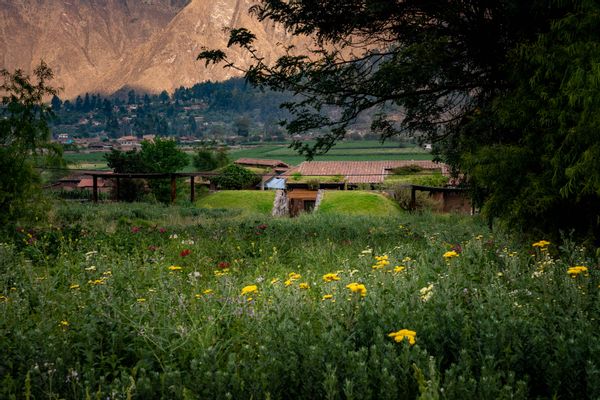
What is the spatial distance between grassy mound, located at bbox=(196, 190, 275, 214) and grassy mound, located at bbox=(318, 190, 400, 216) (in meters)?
4.20

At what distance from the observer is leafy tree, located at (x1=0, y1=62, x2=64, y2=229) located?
Result: 1017cm

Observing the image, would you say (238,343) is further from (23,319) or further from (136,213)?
(136,213)

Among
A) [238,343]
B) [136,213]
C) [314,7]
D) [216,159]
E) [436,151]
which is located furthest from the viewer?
[216,159]

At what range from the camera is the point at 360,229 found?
12523 mm

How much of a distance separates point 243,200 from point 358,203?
334 inches

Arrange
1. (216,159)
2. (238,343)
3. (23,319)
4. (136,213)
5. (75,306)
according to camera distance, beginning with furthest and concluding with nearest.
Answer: (216,159), (136,213), (75,306), (23,319), (238,343)

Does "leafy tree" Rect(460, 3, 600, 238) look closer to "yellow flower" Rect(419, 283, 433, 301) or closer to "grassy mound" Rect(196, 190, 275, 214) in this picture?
"yellow flower" Rect(419, 283, 433, 301)

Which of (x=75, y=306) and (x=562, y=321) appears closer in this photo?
(x=562, y=321)

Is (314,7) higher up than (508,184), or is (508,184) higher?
(314,7)

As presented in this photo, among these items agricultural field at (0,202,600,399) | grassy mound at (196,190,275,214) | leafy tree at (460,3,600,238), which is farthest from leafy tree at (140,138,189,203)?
agricultural field at (0,202,600,399)

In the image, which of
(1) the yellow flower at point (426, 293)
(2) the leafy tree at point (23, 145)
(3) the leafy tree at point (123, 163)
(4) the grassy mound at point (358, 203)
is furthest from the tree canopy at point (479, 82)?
(3) the leafy tree at point (123, 163)

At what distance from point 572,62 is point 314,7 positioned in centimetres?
512

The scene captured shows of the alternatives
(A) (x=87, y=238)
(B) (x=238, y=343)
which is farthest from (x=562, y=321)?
(A) (x=87, y=238)

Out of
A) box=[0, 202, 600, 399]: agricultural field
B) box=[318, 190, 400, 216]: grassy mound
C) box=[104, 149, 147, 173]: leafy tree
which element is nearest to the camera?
box=[0, 202, 600, 399]: agricultural field
